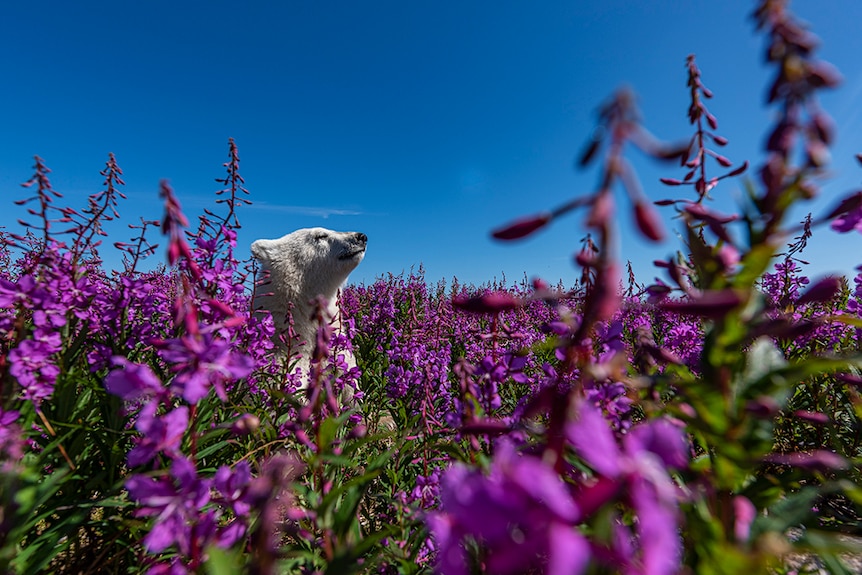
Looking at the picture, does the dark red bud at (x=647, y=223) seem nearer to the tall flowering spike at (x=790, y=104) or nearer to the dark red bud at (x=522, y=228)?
the dark red bud at (x=522, y=228)

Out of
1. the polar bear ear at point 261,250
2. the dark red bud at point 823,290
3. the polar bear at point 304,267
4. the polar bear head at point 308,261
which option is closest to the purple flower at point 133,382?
the dark red bud at point 823,290

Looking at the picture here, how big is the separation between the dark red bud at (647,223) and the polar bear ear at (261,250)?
16.6ft

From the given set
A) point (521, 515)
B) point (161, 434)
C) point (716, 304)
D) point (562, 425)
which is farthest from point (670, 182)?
point (161, 434)

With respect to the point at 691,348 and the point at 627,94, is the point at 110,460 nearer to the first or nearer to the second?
the point at 627,94

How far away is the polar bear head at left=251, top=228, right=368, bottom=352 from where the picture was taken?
4.79 m

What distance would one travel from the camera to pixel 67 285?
1911 millimetres

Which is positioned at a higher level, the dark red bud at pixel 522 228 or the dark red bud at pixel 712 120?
the dark red bud at pixel 712 120

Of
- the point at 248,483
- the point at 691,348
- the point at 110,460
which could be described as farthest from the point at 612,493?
the point at 691,348

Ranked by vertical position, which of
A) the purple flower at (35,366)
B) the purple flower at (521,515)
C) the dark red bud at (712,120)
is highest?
the dark red bud at (712,120)

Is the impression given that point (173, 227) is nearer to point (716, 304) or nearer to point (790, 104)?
point (716, 304)

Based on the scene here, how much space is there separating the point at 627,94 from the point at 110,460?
279cm

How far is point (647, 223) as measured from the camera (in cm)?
52

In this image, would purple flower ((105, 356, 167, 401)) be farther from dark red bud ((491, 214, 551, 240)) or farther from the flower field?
dark red bud ((491, 214, 551, 240))

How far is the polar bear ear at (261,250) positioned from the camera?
4.91 m
